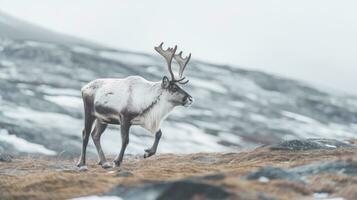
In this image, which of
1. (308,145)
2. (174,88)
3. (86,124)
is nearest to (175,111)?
(308,145)

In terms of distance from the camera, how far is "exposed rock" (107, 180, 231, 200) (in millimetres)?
12984

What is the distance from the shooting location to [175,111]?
121000 millimetres

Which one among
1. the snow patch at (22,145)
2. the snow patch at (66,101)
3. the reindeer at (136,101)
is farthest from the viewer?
the snow patch at (66,101)

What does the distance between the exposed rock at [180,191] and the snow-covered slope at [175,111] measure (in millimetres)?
52524

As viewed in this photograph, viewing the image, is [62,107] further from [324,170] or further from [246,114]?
[324,170]

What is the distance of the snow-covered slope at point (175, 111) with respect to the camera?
81.5 meters

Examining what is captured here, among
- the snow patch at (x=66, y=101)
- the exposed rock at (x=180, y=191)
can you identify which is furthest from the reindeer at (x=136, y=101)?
the snow patch at (x=66, y=101)

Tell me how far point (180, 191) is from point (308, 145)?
1426 cm

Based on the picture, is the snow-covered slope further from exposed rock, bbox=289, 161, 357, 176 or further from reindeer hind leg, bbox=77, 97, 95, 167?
exposed rock, bbox=289, 161, 357, 176

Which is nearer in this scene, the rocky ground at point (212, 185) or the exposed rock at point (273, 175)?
the rocky ground at point (212, 185)

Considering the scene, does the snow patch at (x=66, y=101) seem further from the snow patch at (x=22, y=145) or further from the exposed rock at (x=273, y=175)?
the exposed rock at (x=273, y=175)

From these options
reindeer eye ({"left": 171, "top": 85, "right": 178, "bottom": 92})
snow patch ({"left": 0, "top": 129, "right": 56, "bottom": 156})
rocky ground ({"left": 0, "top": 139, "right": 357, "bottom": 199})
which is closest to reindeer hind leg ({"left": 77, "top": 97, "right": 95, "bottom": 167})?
reindeer eye ({"left": 171, "top": 85, "right": 178, "bottom": 92})

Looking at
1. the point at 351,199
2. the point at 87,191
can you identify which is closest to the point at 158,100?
the point at 87,191

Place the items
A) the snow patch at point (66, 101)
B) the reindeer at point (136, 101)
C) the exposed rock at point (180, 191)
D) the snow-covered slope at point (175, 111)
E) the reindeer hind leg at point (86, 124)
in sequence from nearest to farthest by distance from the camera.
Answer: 1. the exposed rock at point (180, 191)
2. the reindeer at point (136, 101)
3. the reindeer hind leg at point (86, 124)
4. the snow-covered slope at point (175, 111)
5. the snow patch at point (66, 101)
